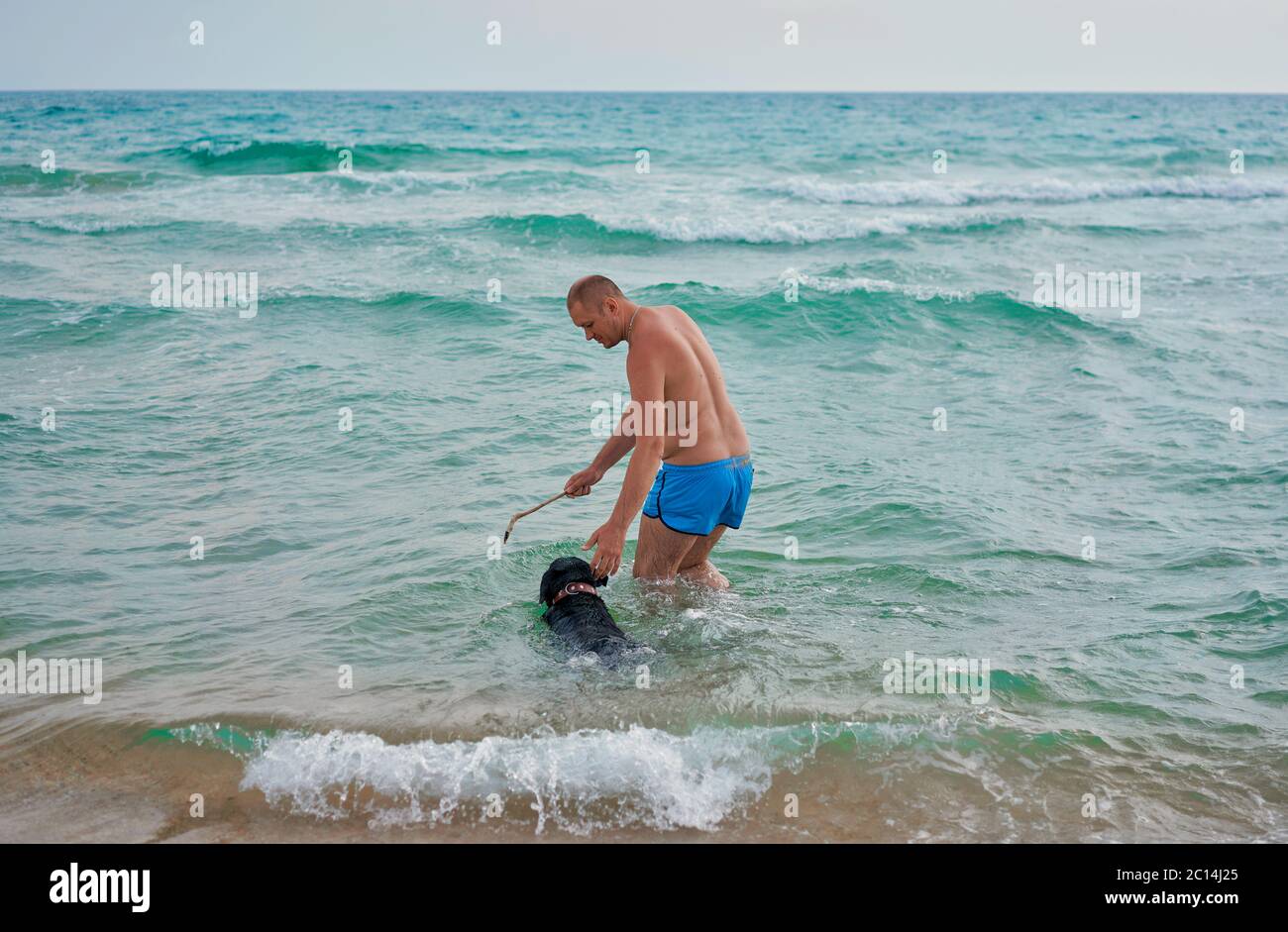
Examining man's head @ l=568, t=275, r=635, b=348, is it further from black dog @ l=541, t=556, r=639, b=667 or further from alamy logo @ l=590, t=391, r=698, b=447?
black dog @ l=541, t=556, r=639, b=667

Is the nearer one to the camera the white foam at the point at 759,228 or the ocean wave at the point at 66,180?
the white foam at the point at 759,228

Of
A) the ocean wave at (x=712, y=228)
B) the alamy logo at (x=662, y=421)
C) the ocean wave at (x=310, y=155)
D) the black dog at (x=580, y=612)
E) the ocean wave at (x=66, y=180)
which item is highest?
the ocean wave at (x=310, y=155)

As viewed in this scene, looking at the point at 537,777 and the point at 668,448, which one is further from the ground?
the point at 668,448

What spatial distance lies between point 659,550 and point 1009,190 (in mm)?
22594

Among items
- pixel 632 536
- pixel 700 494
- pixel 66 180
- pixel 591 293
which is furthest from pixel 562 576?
pixel 66 180

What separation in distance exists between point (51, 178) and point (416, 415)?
18592 millimetres

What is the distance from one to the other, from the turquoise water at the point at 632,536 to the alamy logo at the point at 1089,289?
12.1 inches

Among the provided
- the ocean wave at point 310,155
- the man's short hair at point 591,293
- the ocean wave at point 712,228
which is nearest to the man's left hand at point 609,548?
the man's short hair at point 591,293

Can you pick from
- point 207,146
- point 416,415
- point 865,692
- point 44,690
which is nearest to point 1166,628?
point 865,692

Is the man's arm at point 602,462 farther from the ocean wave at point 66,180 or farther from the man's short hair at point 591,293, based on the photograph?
the ocean wave at point 66,180

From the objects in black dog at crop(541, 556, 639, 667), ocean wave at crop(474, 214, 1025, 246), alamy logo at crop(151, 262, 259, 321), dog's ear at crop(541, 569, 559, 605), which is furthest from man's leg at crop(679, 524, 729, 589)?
ocean wave at crop(474, 214, 1025, 246)

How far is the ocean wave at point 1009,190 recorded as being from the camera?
23.7m

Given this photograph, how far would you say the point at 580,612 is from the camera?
471cm

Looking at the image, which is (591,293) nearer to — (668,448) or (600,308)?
(600,308)
